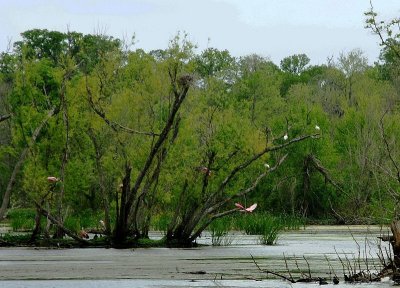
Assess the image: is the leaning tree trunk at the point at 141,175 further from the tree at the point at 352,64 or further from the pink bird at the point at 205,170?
the tree at the point at 352,64

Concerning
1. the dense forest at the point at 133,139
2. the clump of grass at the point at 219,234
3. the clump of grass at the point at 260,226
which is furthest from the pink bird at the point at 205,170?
the clump of grass at the point at 260,226

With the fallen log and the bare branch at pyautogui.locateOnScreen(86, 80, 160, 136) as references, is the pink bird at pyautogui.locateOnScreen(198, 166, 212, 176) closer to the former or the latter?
the bare branch at pyautogui.locateOnScreen(86, 80, 160, 136)

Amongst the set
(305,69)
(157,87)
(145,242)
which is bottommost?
(145,242)

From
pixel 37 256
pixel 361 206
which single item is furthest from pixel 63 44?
pixel 37 256

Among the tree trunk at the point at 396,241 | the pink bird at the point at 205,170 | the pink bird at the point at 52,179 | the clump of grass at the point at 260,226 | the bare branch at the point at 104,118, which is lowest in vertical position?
the clump of grass at the point at 260,226

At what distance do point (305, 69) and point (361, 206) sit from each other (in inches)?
2106

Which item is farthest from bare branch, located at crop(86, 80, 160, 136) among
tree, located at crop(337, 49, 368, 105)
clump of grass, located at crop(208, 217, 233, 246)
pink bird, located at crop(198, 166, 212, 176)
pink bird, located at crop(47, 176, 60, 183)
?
tree, located at crop(337, 49, 368, 105)

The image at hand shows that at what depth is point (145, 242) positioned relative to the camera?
2567 cm

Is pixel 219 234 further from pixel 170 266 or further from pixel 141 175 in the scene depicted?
pixel 170 266

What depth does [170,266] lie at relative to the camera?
18.0 metres

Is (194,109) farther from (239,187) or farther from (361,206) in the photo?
(361,206)

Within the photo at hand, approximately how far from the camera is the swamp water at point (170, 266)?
1455 centimetres

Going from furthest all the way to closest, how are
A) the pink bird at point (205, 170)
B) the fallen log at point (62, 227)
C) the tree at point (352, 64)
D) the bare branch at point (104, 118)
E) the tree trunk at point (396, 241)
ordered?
1. the tree at point (352, 64)
2. the pink bird at point (205, 170)
3. the bare branch at point (104, 118)
4. the fallen log at point (62, 227)
5. the tree trunk at point (396, 241)

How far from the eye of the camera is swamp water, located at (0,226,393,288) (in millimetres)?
14547
